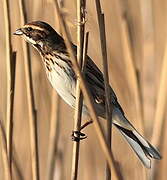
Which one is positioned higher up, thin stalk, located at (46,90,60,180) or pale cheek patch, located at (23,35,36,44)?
pale cheek patch, located at (23,35,36,44)

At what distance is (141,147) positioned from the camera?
2221 mm

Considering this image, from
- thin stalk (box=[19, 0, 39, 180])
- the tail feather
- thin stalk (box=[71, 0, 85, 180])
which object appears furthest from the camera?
the tail feather

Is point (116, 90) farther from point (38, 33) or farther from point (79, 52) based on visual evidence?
point (79, 52)

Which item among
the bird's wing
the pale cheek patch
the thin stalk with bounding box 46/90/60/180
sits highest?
the pale cheek patch

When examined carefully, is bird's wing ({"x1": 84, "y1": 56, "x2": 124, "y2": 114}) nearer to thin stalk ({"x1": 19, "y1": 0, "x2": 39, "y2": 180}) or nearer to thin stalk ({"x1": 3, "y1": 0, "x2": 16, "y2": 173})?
thin stalk ({"x1": 19, "y1": 0, "x2": 39, "y2": 180})

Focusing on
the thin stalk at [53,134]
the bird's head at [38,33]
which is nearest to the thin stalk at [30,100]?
the bird's head at [38,33]

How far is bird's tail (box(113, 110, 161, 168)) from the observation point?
2166mm

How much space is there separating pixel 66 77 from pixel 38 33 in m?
0.24

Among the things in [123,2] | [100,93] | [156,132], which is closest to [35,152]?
[100,93]

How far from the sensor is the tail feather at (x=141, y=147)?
7.09 ft

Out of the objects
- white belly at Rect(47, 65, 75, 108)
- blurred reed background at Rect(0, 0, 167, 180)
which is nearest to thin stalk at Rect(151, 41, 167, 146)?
blurred reed background at Rect(0, 0, 167, 180)

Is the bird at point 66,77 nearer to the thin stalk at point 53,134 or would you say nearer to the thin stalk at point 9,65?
the thin stalk at point 53,134

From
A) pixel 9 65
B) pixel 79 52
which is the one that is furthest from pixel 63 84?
pixel 79 52

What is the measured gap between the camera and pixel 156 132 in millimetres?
2494
